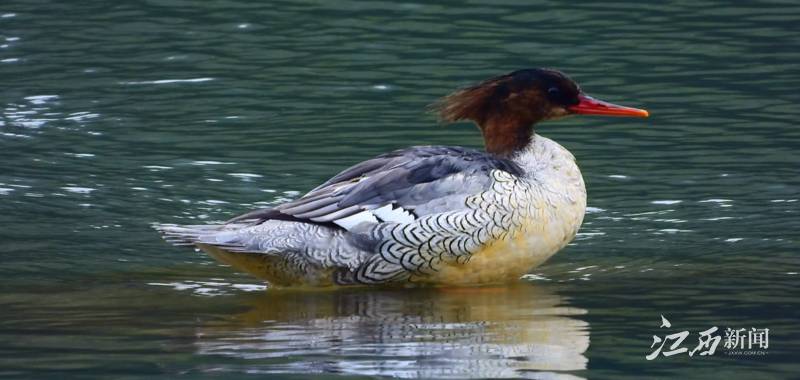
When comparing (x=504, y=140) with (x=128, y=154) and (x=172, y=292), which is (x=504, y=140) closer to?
(x=172, y=292)

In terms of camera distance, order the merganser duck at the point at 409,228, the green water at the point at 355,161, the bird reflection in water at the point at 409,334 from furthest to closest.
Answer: the merganser duck at the point at 409,228
the green water at the point at 355,161
the bird reflection in water at the point at 409,334

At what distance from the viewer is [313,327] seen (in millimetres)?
7887

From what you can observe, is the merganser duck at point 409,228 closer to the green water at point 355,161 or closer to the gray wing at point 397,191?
the gray wing at point 397,191

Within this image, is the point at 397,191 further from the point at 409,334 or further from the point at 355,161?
the point at 355,161

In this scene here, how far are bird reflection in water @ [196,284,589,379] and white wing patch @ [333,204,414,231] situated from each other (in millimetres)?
393

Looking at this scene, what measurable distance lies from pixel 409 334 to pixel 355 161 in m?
4.07

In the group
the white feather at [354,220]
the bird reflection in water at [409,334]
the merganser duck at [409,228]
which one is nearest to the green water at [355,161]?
the bird reflection in water at [409,334]

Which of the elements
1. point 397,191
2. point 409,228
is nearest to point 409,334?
point 409,228

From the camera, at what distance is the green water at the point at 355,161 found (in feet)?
24.3

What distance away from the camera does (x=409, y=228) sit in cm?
866

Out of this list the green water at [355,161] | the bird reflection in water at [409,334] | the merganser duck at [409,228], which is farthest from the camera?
the merganser duck at [409,228]

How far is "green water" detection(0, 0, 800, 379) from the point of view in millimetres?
7406

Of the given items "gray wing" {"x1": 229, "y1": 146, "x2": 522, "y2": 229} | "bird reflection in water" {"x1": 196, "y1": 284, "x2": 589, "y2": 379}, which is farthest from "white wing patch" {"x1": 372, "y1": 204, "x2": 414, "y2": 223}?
"bird reflection in water" {"x1": 196, "y1": 284, "x2": 589, "y2": 379}

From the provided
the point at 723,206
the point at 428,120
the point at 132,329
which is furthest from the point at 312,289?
the point at 428,120
